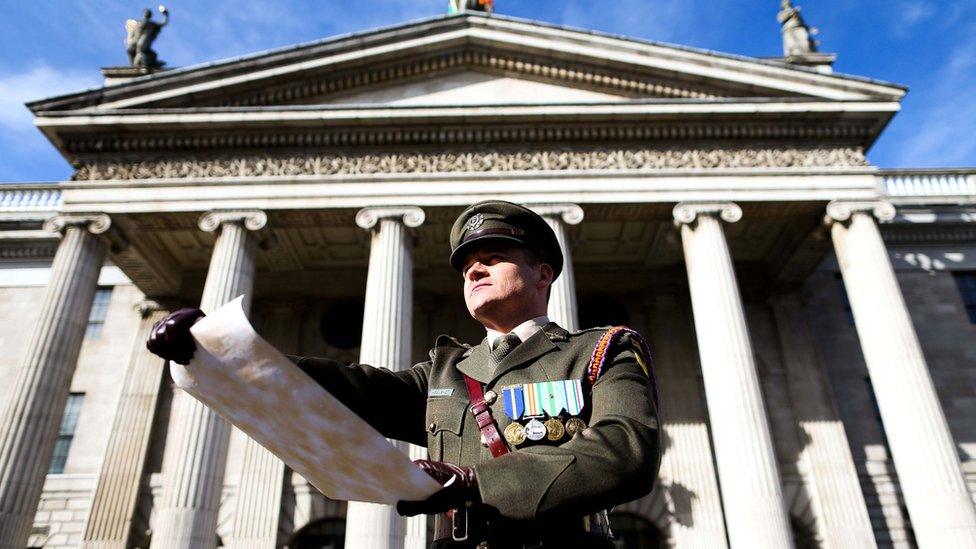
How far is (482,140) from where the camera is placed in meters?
17.2

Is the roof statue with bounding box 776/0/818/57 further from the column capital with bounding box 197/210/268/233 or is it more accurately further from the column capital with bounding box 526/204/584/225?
the column capital with bounding box 197/210/268/233

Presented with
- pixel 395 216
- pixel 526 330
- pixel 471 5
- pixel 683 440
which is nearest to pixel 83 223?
pixel 395 216

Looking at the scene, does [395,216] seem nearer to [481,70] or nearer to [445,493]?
[481,70]

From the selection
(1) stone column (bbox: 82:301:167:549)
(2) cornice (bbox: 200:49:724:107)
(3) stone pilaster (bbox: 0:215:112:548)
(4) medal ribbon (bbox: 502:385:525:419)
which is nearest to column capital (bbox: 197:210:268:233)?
(3) stone pilaster (bbox: 0:215:112:548)

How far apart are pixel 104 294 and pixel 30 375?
799cm

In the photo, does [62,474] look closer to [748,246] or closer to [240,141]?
[240,141]

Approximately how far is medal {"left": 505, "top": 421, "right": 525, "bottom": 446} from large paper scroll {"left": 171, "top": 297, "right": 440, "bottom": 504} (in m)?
0.50

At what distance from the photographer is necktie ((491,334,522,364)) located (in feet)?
8.02

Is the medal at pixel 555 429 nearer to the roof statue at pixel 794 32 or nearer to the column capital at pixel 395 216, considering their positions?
the column capital at pixel 395 216

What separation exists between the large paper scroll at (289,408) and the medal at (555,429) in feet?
1.74

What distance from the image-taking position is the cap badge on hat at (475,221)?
265cm

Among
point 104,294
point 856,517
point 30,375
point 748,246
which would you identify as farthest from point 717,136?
point 104,294

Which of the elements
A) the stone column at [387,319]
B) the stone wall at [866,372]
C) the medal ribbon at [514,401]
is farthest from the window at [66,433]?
the stone wall at [866,372]

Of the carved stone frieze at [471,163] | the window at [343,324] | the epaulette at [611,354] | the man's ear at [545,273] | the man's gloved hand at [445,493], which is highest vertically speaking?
the carved stone frieze at [471,163]
